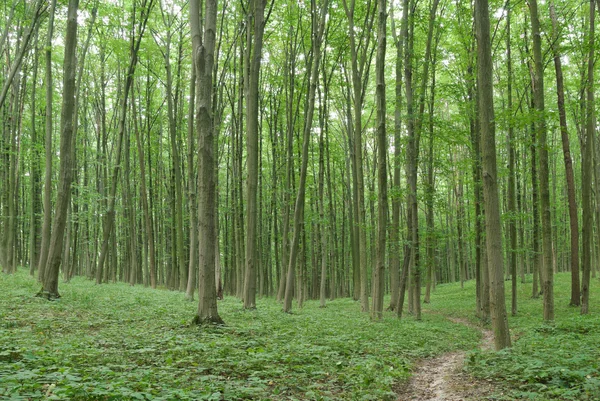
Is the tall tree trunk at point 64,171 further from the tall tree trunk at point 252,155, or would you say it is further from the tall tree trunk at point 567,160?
the tall tree trunk at point 567,160

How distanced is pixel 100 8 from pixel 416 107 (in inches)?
497

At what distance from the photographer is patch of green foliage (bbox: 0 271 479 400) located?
384 cm

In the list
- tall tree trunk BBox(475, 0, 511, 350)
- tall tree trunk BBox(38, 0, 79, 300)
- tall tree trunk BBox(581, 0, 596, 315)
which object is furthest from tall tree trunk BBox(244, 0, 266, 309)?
tall tree trunk BBox(581, 0, 596, 315)

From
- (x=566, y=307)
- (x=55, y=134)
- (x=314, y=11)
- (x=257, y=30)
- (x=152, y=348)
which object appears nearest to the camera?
(x=152, y=348)

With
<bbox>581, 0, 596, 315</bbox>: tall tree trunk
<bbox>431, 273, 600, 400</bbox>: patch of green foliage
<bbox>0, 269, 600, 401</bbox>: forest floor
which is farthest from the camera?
<bbox>581, 0, 596, 315</bbox>: tall tree trunk

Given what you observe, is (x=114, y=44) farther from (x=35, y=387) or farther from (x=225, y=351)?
(x=35, y=387)

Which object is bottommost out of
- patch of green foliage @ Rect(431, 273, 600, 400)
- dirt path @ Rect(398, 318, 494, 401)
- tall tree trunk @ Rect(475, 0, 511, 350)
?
dirt path @ Rect(398, 318, 494, 401)

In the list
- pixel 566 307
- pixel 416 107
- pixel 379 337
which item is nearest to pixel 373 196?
pixel 416 107

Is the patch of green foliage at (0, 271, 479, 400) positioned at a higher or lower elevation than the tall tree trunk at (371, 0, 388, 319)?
lower

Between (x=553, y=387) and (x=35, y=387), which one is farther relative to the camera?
(x=553, y=387)

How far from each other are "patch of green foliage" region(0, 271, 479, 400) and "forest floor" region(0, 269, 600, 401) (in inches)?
0.7

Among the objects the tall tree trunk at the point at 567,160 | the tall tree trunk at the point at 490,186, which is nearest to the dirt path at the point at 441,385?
the tall tree trunk at the point at 490,186

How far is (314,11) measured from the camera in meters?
14.0

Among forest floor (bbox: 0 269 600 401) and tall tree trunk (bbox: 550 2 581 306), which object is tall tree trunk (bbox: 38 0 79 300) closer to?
forest floor (bbox: 0 269 600 401)
